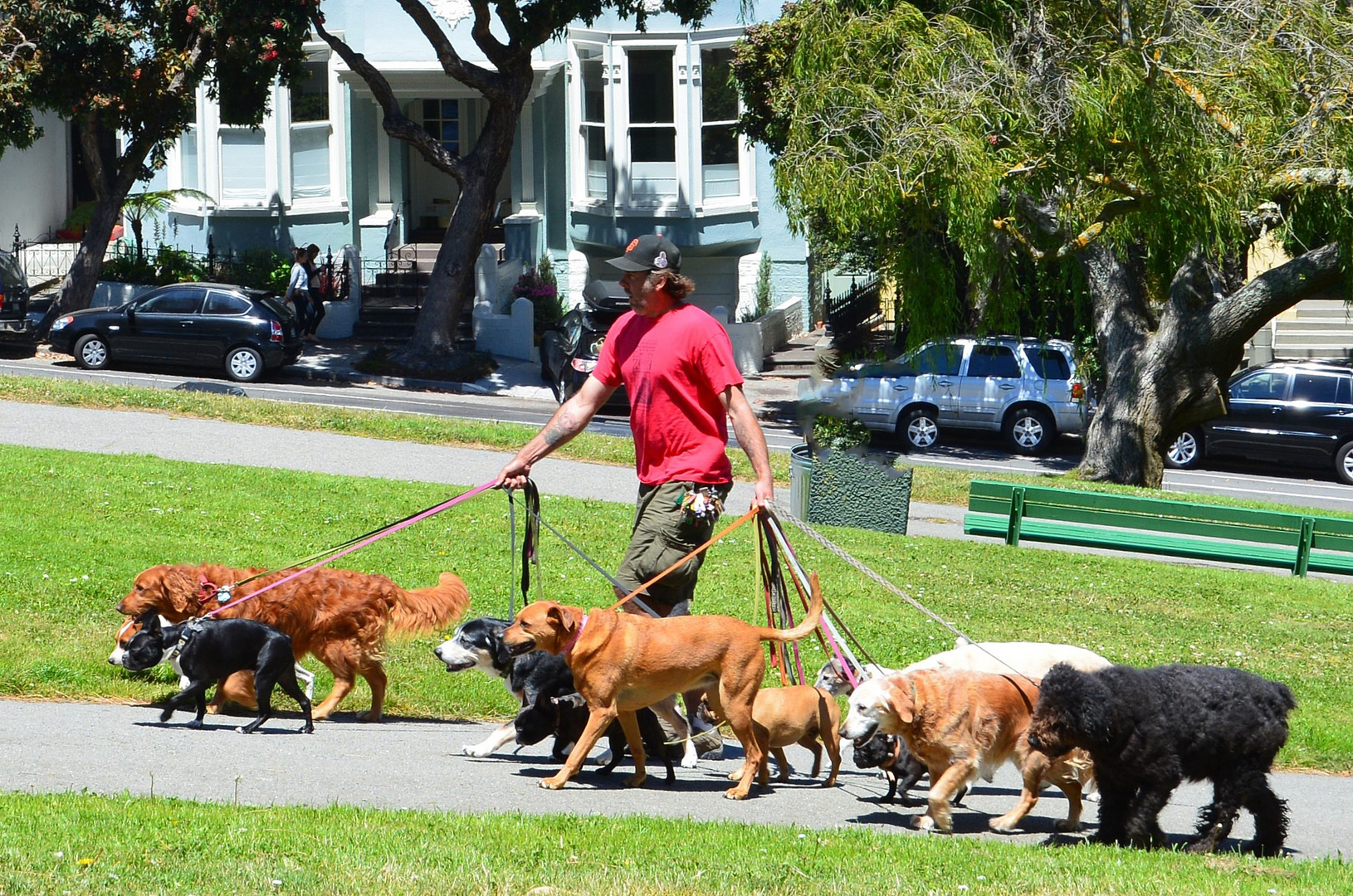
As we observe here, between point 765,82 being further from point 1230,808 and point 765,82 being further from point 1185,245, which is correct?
point 1230,808

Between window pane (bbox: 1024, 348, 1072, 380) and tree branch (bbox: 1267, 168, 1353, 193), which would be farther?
window pane (bbox: 1024, 348, 1072, 380)

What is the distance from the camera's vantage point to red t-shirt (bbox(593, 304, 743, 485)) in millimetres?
6891

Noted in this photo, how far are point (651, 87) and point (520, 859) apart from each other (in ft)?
99.9

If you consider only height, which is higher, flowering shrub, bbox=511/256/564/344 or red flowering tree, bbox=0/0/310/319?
red flowering tree, bbox=0/0/310/319

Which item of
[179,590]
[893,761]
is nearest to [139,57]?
[179,590]

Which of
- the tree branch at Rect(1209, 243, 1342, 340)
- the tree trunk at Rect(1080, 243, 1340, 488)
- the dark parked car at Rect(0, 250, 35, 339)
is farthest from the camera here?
the dark parked car at Rect(0, 250, 35, 339)

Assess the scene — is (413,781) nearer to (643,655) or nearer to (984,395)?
(643,655)

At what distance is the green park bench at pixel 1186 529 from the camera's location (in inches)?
586

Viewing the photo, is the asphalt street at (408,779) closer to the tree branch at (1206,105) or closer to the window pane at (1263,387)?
the tree branch at (1206,105)

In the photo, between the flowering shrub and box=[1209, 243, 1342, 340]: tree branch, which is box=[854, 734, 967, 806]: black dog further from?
the flowering shrub

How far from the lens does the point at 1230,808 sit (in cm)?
630

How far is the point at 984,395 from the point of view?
2622 cm

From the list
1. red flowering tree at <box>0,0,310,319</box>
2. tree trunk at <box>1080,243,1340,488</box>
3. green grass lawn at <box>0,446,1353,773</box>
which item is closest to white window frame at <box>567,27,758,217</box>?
red flowering tree at <box>0,0,310,319</box>

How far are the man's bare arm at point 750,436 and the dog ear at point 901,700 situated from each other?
1076 mm
